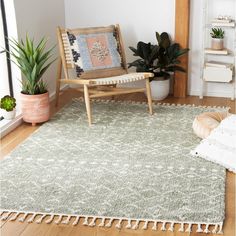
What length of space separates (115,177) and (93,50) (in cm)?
180

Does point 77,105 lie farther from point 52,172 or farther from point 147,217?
point 147,217

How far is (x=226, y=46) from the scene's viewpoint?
471cm

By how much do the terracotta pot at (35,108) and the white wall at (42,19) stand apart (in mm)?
607

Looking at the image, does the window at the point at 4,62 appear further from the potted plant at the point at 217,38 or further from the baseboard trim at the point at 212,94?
the potted plant at the point at 217,38

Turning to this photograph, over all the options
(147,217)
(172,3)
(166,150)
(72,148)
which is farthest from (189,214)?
(172,3)

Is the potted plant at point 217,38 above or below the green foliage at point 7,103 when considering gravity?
above

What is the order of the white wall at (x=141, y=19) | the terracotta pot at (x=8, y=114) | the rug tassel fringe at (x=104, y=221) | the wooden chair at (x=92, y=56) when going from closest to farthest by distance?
1. the rug tassel fringe at (x=104, y=221)
2. the terracotta pot at (x=8, y=114)
3. the wooden chair at (x=92, y=56)
4. the white wall at (x=141, y=19)

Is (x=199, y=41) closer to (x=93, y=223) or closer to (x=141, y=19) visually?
(x=141, y=19)

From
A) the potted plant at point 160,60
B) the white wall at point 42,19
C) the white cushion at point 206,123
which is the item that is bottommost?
the white cushion at point 206,123

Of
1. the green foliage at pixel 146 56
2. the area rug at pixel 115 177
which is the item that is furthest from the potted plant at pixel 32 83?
the green foliage at pixel 146 56

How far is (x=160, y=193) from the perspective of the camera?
275cm

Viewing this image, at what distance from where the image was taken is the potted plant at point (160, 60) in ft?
15.0

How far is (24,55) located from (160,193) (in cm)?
179

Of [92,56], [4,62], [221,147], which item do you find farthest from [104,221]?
[92,56]
